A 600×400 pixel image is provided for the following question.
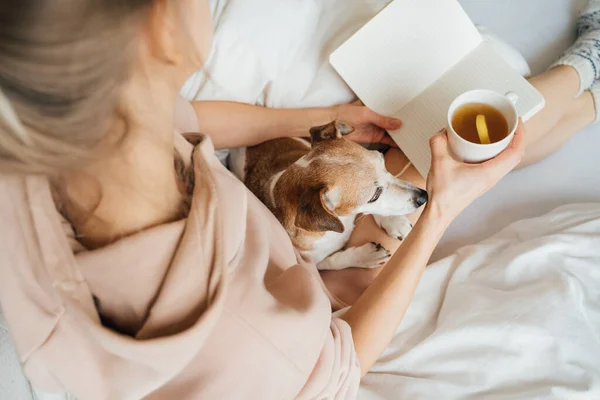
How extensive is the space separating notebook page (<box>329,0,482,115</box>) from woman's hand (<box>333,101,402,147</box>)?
4cm

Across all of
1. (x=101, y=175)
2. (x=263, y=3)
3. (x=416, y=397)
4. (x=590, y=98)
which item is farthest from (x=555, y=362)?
(x=263, y=3)

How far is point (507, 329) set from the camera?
3.67ft

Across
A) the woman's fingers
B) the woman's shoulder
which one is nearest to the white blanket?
the woman's fingers

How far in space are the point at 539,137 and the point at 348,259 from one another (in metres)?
0.68

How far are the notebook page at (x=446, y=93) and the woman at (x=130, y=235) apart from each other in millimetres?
663

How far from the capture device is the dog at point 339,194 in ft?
4.34

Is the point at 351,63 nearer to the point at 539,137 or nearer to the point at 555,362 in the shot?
the point at 539,137

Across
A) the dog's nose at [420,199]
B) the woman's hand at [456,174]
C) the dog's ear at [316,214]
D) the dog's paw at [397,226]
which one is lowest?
the dog's paw at [397,226]

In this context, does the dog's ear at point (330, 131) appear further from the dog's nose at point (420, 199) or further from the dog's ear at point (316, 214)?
the dog's nose at point (420, 199)

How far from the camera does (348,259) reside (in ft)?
4.52

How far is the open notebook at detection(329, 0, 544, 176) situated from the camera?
1414 millimetres

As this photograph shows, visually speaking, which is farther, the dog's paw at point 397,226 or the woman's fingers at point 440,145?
the dog's paw at point 397,226

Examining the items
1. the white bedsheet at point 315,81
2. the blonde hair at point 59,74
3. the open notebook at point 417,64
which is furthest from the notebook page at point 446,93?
the blonde hair at point 59,74

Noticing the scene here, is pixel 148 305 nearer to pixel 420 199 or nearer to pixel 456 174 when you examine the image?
pixel 456 174
